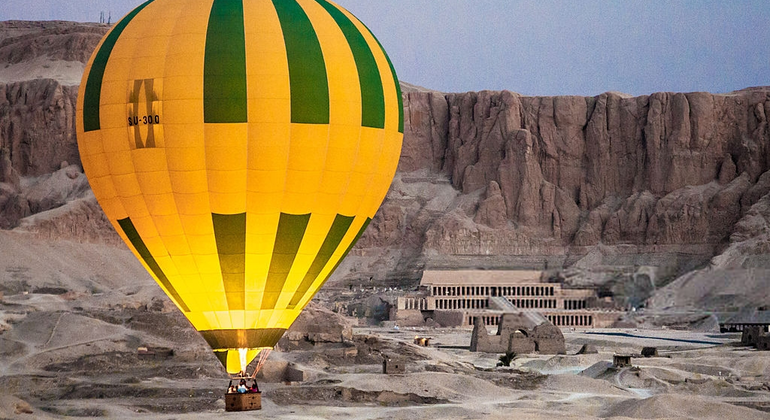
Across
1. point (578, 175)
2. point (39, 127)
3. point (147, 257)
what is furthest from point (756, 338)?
point (39, 127)

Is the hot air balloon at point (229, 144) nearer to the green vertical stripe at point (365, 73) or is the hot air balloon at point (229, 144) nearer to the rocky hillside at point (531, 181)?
the green vertical stripe at point (365, 73)

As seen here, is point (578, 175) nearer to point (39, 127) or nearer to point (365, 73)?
point (39, 127)

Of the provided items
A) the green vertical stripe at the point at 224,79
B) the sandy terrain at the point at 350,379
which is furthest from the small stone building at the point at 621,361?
the green vertical stripe at the point at 224,79

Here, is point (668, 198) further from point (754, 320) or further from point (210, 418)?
point (210, 418)

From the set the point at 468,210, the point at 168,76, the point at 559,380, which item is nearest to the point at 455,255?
the point at 468,210

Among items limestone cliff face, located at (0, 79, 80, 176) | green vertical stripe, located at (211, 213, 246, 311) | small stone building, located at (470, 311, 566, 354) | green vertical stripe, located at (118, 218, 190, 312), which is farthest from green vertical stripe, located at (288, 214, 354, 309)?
limestone cliff face, located at (0, 79, 80, 176)
